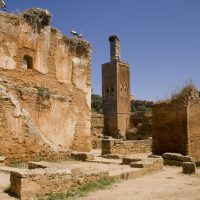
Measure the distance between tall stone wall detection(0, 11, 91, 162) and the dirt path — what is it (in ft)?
14.3

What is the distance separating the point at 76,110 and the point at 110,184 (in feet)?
22.5

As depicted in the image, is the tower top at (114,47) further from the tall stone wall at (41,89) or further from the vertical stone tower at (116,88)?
the tall stone wall at (41,89)

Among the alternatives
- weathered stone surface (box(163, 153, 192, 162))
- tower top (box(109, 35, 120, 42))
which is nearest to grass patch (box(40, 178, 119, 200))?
weathered stone surface (box(163, 153, 192, 162))

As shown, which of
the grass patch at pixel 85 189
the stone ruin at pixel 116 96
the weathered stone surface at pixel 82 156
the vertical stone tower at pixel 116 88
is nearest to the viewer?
the grass patch at pixel 85 189

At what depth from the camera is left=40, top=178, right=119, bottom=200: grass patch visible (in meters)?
5.97

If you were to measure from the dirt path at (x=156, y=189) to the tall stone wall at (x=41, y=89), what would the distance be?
4357 millimetres

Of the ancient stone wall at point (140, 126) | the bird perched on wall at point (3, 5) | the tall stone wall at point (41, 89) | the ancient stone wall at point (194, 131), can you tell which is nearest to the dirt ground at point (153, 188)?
the ancient stone wall at point (194, 131)

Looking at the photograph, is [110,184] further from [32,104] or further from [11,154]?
[32,104]

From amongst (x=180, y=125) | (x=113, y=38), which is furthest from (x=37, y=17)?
(x=113, y=38)

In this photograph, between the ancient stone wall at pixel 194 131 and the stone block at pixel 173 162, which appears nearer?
the stone block at pixel 173 162

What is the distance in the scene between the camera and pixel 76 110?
45.5 ft

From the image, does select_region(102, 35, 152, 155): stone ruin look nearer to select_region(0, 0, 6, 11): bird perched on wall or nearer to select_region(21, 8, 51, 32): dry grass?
select_region(21, 8, 51, 32): dry grass

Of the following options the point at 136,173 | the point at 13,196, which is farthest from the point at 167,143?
the point at 13,196

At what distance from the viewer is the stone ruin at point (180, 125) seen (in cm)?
1173
